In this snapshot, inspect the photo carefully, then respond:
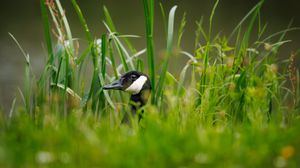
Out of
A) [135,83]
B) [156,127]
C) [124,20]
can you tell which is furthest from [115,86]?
[124,20]

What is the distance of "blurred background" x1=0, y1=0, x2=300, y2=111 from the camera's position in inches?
301

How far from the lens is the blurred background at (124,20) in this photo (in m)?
7.66

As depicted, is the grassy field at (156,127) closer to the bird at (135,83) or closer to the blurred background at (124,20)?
the bird at (135,83)

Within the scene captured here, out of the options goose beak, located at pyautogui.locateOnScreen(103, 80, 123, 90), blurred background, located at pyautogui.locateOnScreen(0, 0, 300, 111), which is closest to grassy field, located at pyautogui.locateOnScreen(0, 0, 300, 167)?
goose beak, located at pyautogui.locateOnScreen(103, 80, 123, 90)

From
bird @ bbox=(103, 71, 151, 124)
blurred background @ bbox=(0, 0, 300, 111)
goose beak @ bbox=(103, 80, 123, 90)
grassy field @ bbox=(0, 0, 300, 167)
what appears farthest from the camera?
blurred background @ bbox=(0, 0, 300, 111)

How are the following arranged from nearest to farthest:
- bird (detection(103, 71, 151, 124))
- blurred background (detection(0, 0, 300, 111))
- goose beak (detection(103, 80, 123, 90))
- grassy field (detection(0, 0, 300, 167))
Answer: grassy field (detection(0, 0, 300, 167)) < goose beak (detection(103, 80, 123, 90)) < bird (detection(103, 71, 151, 124)) < blurred background (detection(0, 0, 300, 111))

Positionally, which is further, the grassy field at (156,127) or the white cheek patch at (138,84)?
the white cheek patch at (138,84)

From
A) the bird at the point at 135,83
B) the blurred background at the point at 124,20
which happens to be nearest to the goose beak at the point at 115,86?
the bird at the point at 135,83

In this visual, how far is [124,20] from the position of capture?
28.3ft

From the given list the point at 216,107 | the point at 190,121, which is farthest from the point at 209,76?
the point at 190,121

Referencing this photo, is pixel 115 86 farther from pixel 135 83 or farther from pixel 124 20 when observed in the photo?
pixel 124 20

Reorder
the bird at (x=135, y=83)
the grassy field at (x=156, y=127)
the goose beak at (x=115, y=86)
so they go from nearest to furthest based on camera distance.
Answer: the grassy field at (x=156, y=127) < the goose beak at (x=115, y=86) < the bird at (x=135, y=83)

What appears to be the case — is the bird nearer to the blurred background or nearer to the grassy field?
the grassy field

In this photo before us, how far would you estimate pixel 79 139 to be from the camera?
277 cm
